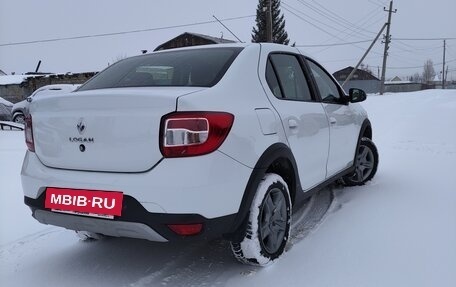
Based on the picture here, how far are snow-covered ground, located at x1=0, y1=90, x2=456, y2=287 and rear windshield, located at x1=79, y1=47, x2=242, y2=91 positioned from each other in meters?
1.26

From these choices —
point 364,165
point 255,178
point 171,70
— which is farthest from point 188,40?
point 255,178

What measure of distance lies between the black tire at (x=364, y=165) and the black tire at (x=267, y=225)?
2.16 metres

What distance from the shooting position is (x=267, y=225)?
2881mm

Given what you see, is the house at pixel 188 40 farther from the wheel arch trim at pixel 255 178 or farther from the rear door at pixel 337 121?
the wheel arch trim at pixel 255 178

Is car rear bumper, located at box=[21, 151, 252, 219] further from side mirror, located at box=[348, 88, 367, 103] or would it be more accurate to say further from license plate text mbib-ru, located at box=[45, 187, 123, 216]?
side mirror, located at box=[348, 88, 367, 103]

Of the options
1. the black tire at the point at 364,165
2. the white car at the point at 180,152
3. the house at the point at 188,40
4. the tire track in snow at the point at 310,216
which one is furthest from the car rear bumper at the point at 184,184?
the house at the point at 188,40

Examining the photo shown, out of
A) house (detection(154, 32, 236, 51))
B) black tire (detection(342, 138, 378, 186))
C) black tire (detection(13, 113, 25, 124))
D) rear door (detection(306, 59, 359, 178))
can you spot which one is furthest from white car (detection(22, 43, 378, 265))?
house (detection(154, 32, 236, 51))

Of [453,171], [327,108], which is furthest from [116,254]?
[453,171]

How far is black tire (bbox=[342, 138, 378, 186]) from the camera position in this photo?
4996 mm

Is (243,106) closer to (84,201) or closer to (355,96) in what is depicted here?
(84,201)

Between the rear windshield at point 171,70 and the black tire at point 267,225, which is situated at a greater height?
the rear windshield at point 171,70

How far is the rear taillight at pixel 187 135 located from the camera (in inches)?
91.0

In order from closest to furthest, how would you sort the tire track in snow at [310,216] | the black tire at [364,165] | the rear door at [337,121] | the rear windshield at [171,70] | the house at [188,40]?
1. the rear windshield at [171,70]
2. the tire track in snow at [310,216]
3. the rear door at [337,121]
4. the black tire at [364,165]
5. the house at [188,40]

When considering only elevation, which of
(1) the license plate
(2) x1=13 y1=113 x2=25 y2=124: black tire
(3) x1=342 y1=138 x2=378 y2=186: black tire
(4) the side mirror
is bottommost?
(2) x1=13 y1=113 x2=25 y2=124: black tire
